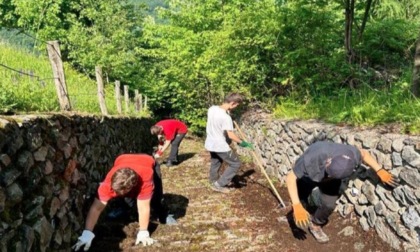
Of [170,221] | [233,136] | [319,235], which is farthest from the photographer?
[233,136]

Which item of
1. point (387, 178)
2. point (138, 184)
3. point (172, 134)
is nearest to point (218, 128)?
point (138, 184)

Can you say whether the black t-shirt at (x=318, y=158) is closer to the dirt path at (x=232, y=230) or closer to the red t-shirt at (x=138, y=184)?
the dirt path at (x=232, y=230)

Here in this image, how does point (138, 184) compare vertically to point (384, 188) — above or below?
above

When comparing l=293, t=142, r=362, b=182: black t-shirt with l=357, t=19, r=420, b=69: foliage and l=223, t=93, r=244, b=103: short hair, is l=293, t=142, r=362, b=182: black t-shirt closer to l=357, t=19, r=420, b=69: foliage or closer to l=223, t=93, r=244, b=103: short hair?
l=223, t=93, r=244, b=103: short hair

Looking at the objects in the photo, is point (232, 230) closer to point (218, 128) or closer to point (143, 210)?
point (143, 210)

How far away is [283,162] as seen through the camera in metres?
7.59

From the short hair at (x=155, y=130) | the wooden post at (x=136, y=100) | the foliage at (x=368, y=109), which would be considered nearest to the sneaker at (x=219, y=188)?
the foliage at (x=368, y=109)

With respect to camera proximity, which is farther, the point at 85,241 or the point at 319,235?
the point at 319,235

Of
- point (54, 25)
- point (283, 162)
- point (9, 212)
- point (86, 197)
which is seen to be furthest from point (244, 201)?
point (54, 25)

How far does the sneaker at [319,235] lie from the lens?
453 cm

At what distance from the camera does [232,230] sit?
504cm

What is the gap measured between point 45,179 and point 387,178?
11.4 feet

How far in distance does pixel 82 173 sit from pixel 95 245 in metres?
1.04

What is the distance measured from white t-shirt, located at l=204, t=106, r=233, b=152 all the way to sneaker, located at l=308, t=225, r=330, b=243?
272cm
